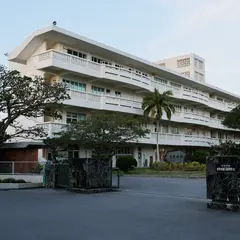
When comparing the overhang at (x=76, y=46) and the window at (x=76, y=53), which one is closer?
the overhang at (x=76, y=46)

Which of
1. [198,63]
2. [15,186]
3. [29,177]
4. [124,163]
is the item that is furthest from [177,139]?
[15,186]

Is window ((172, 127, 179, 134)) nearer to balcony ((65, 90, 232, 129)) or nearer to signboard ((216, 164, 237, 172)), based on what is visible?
balcony ((65, 90, 232, 129))

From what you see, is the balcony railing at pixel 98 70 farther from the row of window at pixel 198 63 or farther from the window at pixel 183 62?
the row of window at pixel 198 63

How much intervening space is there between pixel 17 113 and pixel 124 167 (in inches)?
680

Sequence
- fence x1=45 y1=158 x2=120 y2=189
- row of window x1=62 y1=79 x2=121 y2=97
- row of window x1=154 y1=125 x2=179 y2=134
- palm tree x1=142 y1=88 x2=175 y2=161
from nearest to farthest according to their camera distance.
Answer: fence x1=45 y1=158 x2=120 y2=189 < row of window x1=62 y1=79 x2=121 y2=97 < palm tree x1=142 y1=88 x2=175 y2=161 < row of window x1=154 y1=125 x2=179 y2=134

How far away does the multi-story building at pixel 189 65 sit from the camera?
203 ft

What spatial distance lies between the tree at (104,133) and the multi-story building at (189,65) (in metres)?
36.8

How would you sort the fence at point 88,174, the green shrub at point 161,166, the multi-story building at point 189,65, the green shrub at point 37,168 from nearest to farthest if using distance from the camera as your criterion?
the fence at point 88,174 < the green shrub at point 37,168 < the green shrub at point 161,166 < the multi-story building at point 189,65

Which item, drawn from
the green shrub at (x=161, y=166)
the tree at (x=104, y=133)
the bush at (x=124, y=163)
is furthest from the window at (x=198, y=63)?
the tree at (x=104, y=133)

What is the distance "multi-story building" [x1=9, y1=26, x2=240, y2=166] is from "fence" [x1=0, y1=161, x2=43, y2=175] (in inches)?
278

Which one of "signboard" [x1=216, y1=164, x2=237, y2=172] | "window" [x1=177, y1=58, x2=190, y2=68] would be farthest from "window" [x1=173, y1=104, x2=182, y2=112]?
"signboard" [x1=216, y1=164, x2=237, y2=172]

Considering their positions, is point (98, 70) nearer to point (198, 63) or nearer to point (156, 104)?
point (156, 104)

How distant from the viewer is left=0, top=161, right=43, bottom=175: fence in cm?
2438

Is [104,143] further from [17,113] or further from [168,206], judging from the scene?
[168,206]
